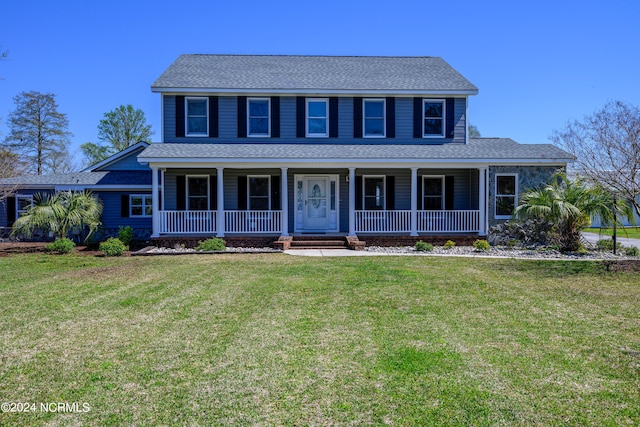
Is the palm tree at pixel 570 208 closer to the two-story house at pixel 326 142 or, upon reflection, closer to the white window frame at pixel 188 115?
the two-story house at pixel 326 142

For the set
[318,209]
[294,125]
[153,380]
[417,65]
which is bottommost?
[153,380]

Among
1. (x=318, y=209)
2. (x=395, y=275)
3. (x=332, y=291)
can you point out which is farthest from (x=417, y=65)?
(x=332, y=291)

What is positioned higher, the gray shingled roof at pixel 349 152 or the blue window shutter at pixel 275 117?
the blue window shutter at pixel 275 117

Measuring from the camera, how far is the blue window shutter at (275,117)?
16359 mm

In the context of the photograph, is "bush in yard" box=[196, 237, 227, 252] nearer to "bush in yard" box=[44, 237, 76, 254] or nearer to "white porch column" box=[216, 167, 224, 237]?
"white porch column" box=[216, 167, 224, 237]

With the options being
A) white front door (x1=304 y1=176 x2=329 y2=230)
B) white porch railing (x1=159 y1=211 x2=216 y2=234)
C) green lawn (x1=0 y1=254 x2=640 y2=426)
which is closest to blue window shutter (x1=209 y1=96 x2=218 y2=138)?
white porch railing (x1=159 y1=211 x2=216 y2=234)

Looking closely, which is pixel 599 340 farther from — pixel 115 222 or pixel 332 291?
pixel 115 222

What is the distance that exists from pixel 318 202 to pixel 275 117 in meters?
3.67

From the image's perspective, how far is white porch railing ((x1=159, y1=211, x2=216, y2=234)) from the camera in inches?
581

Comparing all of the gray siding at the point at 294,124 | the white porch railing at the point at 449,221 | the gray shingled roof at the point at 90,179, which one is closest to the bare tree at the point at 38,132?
the gray shingled roof at the point at 90,179

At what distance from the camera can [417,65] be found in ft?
63.3

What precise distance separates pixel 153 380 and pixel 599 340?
4991 mm

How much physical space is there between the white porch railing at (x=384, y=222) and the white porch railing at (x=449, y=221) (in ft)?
1.77

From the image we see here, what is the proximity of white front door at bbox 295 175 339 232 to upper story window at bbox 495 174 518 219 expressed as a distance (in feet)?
19.5
